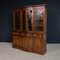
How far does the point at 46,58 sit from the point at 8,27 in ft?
13.0

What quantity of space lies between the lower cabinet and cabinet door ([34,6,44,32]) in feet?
0.98

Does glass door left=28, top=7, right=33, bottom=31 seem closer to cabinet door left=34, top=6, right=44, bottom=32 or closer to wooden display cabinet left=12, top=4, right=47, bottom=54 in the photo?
wooden display cabinet left=12, top=4, right=47, bottom=54

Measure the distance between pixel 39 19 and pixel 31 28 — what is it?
54 centimetres

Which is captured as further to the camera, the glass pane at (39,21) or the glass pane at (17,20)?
the glass pane at (17,20)

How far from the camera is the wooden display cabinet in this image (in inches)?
234

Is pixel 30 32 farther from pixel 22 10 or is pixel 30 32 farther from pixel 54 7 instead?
pixel 54 7

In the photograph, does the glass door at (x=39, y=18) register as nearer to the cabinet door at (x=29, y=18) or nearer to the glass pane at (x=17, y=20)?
the cabinet door at (x=29, y=18)

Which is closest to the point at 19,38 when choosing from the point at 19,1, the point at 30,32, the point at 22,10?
the point at 30,32

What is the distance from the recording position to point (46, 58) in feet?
17.9

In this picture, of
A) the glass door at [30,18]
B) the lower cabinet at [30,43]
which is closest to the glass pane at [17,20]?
the lower cabinet at [30,43]

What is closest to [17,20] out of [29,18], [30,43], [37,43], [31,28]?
[29,18]

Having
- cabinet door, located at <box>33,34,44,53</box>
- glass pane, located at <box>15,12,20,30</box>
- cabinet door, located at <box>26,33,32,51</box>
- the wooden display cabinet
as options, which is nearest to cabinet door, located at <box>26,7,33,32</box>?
the wooden display cabinet

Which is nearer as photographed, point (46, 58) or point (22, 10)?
point (46, 58)

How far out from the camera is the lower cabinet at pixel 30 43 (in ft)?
19.6
